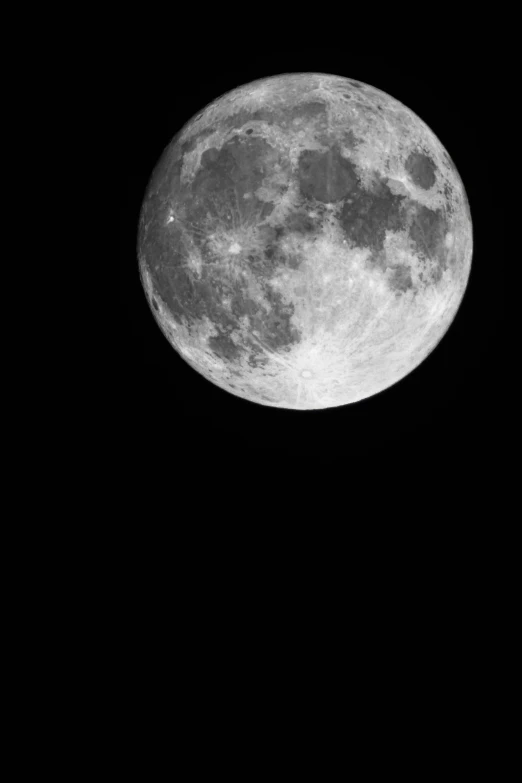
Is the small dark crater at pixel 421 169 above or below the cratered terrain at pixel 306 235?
above

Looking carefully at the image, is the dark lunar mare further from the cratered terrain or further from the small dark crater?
the small dark crater

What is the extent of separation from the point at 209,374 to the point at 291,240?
153 cm

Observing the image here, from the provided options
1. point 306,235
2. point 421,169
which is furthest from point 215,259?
point 421,169

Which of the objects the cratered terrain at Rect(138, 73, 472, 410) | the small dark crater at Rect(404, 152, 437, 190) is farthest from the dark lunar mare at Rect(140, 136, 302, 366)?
the small dark crater at Rect(404, 152, 437, 190)

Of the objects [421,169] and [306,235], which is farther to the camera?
[421,169]

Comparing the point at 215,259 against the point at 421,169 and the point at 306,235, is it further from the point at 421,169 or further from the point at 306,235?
the point at 421,169

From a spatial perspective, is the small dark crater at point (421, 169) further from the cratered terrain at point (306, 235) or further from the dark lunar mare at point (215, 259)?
the dark lunar mare at point (215, 259)

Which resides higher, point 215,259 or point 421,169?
point 421,169

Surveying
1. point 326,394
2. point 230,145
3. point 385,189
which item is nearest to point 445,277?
point 385,189

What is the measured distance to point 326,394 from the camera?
6176 millimetres

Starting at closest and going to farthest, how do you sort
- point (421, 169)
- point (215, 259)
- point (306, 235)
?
point (306, 235) → point (215, 259) → point (421, 169)

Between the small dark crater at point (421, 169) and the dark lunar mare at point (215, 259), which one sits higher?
the small dark crater at point (421, 169)

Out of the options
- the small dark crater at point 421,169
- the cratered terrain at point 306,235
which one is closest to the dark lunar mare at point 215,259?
the cratered terrain at point 306,235

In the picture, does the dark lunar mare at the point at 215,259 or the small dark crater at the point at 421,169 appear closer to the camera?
the dark lunar mare at the point at 215,259
